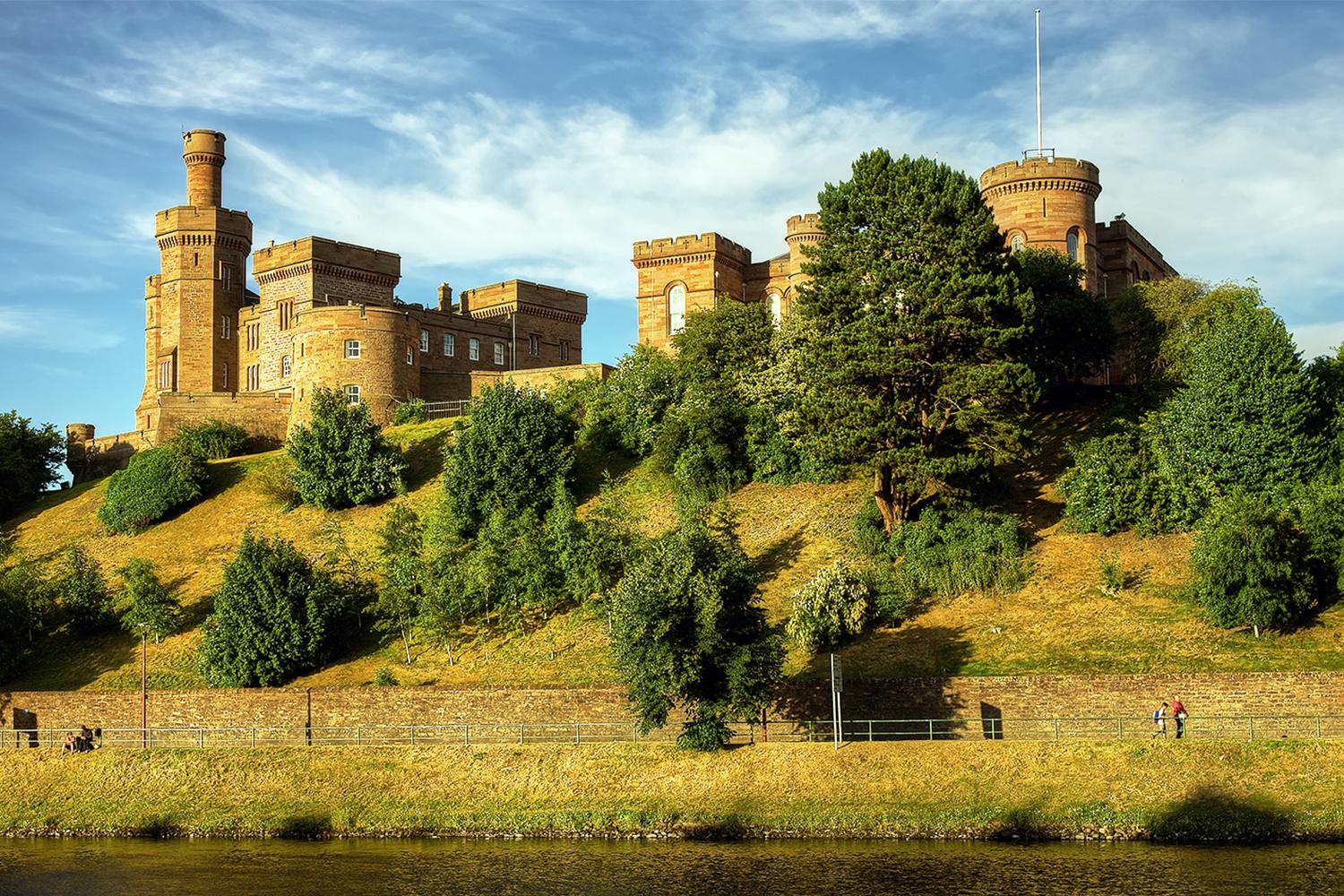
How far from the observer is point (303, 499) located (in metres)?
58.6

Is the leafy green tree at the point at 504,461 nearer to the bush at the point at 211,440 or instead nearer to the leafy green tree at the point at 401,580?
the leafy green tree at the point at 401,580

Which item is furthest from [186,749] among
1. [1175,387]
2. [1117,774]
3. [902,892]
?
[1175,387]

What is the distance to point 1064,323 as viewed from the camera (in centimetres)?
5272

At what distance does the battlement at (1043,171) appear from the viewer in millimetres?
60375

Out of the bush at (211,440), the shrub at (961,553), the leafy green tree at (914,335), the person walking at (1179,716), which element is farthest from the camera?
the bush at (211,440)

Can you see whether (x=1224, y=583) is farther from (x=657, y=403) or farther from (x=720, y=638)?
(x=657, y=403)

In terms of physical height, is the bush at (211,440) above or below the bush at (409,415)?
below

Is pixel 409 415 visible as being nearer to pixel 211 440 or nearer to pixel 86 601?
pixel 211 440

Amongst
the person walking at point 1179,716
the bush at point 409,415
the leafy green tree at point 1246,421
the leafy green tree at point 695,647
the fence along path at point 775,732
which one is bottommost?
the fence along path at point 775,732

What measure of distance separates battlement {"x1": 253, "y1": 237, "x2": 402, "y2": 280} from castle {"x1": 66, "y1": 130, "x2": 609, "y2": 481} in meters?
0.07

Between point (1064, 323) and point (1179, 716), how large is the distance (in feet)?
74.5

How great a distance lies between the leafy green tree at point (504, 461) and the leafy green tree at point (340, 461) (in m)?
4.07

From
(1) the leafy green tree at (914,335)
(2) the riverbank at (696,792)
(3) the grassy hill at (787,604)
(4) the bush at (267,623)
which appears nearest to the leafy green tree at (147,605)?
(3) the grassy hill at (787,604)

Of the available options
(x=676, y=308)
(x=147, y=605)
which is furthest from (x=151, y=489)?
(x=676, y=308)
